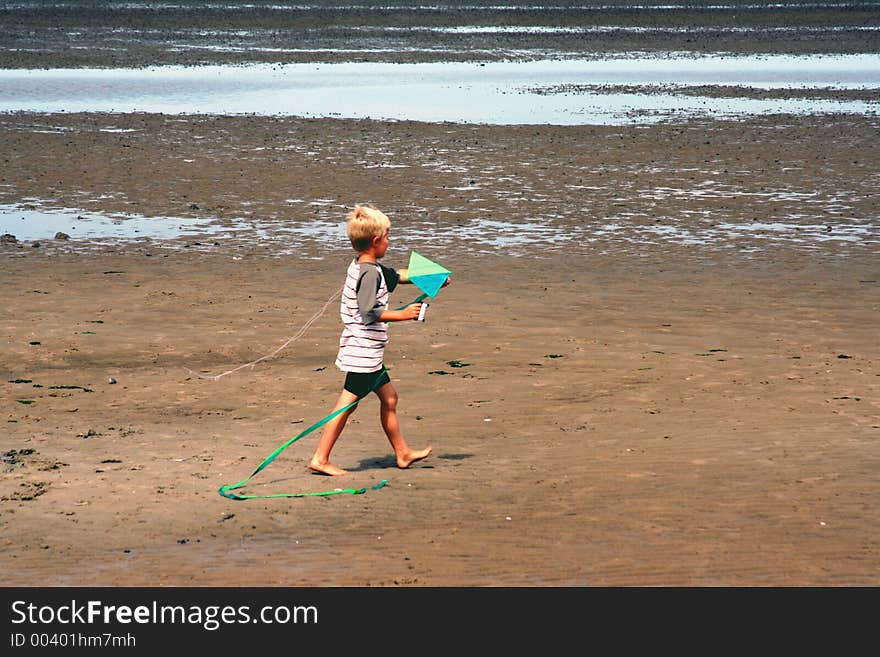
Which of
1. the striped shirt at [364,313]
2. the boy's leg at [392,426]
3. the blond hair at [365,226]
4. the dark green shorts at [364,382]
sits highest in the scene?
the blond hair at [365,226]

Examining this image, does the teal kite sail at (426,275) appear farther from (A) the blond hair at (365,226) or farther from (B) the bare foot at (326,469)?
(B) the bare foot at (326,469)

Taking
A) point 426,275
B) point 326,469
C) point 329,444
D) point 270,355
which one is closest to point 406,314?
point 426,275

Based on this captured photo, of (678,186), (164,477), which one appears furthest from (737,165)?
(164,477)

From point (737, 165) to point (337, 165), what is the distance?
254 inches

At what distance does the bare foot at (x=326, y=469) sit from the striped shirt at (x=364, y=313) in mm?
545

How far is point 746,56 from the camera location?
45.9 metres

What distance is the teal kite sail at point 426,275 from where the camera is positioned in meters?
7.49

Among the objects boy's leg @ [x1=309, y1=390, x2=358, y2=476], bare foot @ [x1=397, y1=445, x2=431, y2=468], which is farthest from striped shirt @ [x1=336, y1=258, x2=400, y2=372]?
bare foot @ [x1=397, y1=445, x2=431, y2=468]

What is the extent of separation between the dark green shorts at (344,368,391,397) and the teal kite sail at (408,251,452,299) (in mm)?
545

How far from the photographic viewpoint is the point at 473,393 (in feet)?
31.1

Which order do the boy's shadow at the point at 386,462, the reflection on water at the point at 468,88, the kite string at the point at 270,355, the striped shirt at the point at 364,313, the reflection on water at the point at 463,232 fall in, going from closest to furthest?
the striped shirt at the point at 364,313 → the boy's shadow at the point at 386,462 → the kite string at the point at 270,355 → the reflection on water at the point at 463,232 → the reflection on water at the point at 468,88

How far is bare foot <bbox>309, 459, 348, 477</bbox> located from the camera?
745 centimetres

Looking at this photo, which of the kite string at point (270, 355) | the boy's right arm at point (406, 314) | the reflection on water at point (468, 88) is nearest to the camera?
the boy's right arm at point (406, 314)

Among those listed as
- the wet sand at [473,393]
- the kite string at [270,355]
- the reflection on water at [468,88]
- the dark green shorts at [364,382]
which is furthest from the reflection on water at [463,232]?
the reflection on water at [468,88]
